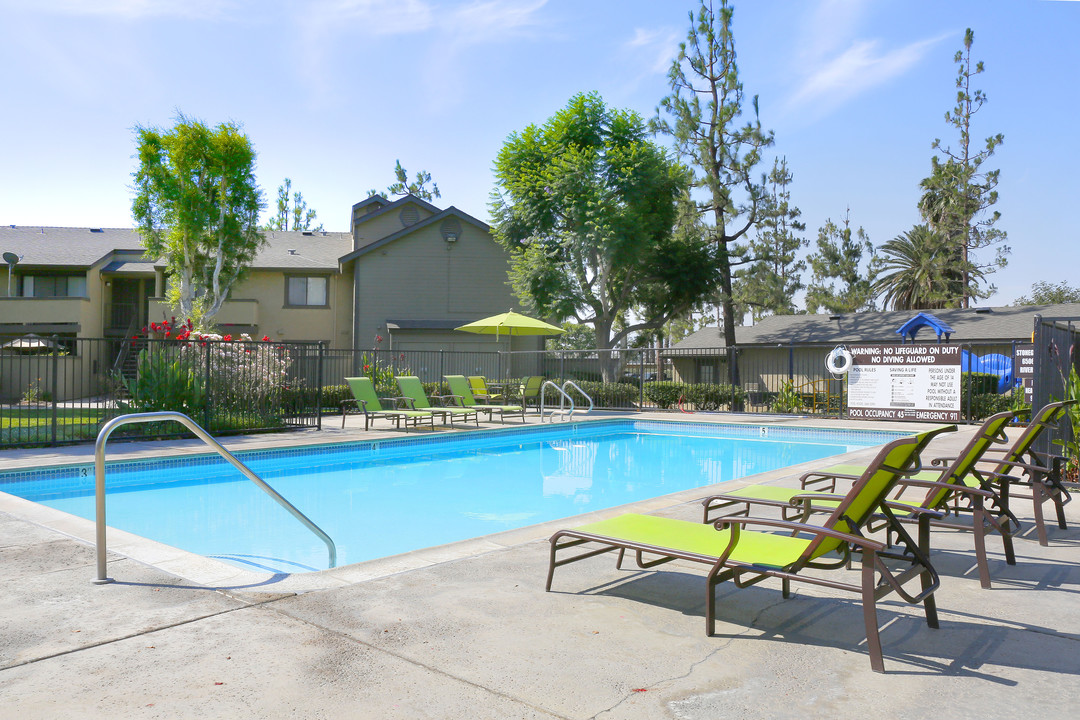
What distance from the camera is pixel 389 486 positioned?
983 centimetres

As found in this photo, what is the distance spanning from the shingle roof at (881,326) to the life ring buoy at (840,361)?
827 centimetres

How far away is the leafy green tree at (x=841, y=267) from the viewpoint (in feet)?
138

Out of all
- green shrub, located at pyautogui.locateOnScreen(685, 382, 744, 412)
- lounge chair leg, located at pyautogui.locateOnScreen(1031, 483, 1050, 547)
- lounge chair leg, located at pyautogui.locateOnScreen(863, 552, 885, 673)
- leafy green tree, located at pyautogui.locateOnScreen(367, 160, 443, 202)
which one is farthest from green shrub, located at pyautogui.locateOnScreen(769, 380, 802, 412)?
leafy green tree, located at pyautogui.locateOnScreen(367, 160, 443, 202)

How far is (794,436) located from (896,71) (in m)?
8.70

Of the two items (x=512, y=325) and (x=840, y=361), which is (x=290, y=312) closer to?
(x=512, y=325)

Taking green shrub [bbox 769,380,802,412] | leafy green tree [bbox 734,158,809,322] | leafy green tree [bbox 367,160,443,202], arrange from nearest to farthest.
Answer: green shrub [bbox 769,380,802,412], leafy green tree [bbox 734,158,809,322], leafy green tree [bbox 367,160,443,202]

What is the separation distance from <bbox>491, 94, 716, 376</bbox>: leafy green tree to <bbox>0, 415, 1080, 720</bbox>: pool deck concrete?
2019 centimetres

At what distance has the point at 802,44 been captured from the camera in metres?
13.6

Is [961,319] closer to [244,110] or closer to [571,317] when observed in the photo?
[571,317]

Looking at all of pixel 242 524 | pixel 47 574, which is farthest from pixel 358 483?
pixel 47 574

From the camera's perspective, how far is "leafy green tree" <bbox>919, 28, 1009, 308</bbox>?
3244cm

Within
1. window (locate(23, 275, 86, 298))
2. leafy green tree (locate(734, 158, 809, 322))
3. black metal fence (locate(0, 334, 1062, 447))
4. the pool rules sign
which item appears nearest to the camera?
black metal fence (locate(0, 334, 1062, 447))

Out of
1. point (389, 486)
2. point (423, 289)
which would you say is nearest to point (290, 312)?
point (423, 289)

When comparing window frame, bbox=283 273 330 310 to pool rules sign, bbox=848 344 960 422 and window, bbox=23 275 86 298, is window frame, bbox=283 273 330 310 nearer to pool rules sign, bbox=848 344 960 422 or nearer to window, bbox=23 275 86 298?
window, bbox=23 275 86 298
